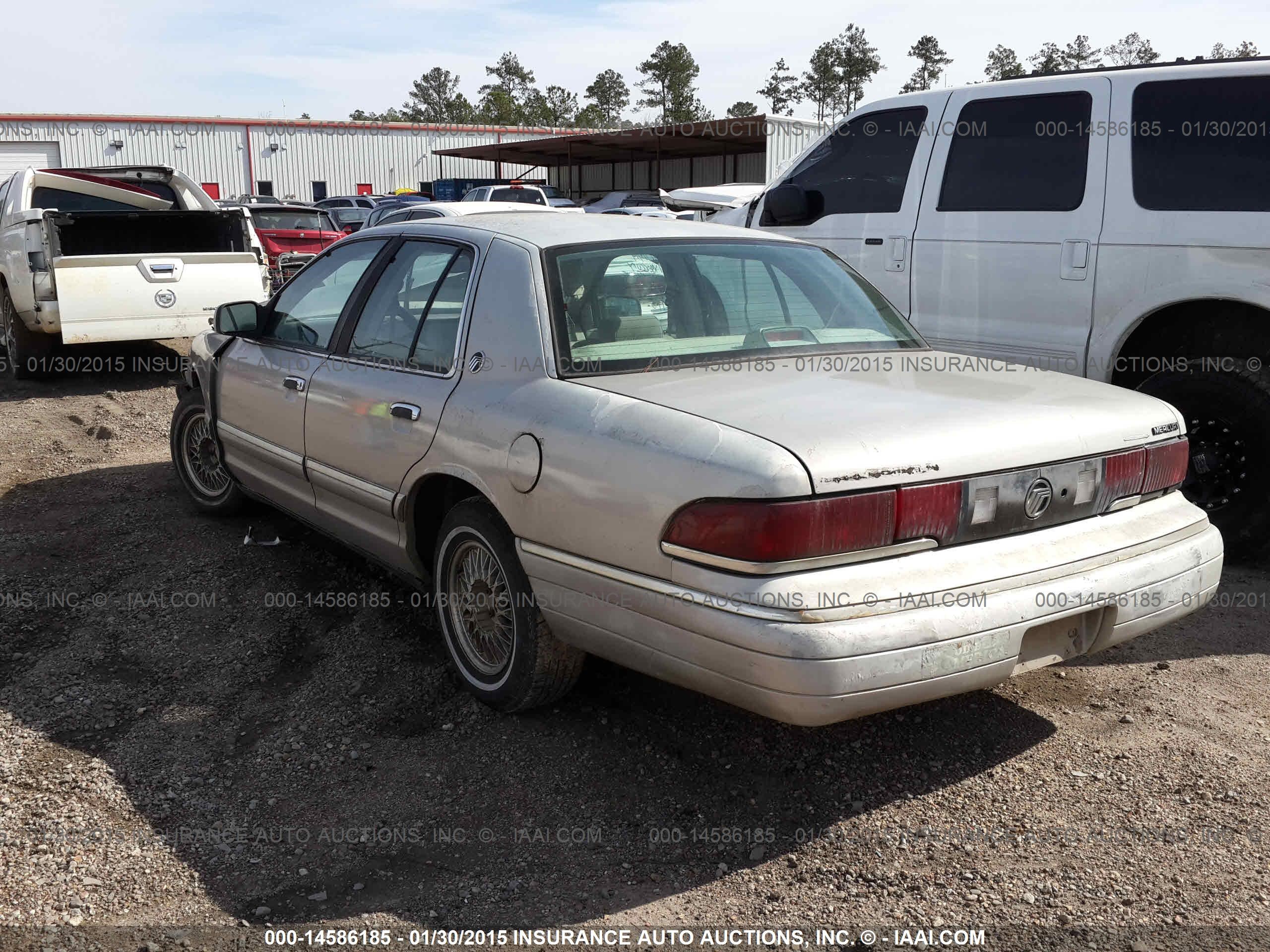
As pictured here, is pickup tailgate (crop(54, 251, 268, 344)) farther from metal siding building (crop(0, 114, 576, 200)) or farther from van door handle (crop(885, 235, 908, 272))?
metal siding building (crop(0, 114, 576, 200))

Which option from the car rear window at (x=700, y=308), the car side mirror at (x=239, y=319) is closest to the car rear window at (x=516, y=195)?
the car side mirror at (x=239, y=319)

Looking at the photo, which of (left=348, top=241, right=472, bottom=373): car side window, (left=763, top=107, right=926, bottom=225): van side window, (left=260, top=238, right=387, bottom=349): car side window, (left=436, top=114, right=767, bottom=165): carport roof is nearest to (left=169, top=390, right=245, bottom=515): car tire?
(left=260, top=238, right=387, bottom=349): car side window

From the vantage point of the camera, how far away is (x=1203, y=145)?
4.92 metres

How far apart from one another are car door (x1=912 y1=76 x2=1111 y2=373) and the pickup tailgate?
20.2ft

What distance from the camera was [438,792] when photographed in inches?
126

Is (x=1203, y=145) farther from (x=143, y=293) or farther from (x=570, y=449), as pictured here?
(x=143, y=293)

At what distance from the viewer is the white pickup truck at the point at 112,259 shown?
9.25 meters

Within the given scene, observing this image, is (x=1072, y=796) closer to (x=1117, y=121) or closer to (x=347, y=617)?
(x=347, y=617)

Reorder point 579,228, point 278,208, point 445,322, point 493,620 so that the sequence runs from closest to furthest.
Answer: point 493,620 < point 445,322 < point 579,228 < point 278,208

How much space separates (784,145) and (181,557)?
2919 centimetres

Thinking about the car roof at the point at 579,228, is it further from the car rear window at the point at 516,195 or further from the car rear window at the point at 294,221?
the car rear window at the point at 516,195

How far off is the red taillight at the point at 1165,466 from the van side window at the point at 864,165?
2.83 meters

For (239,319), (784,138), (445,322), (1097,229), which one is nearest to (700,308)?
(445,322)

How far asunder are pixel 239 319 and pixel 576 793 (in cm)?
293
